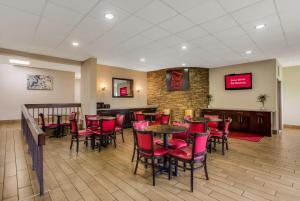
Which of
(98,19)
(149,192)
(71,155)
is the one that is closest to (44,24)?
(98,19)

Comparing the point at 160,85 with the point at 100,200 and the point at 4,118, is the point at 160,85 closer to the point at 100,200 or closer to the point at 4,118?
the point at 100,200

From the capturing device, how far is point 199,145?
2.52 m

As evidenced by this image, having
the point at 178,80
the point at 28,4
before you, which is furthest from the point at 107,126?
the point at 178,80

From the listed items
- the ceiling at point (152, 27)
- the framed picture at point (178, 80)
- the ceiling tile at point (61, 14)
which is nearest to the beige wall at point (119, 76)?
the framed picture at point (178, 80)

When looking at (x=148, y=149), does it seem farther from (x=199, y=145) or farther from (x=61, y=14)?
(x=61, y=14)

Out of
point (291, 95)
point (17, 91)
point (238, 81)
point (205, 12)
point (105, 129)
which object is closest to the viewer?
point (205, 12)

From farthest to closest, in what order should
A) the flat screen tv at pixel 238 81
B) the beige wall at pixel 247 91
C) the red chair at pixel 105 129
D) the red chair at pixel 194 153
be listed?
the flat screen tv at pixel 238 81 < the beige wall at pixel 247 91 < the red chair at pixel 105 129 < the red chair at pixel 194 153

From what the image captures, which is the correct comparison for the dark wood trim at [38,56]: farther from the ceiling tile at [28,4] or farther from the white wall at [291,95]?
the white wall at [291,95]

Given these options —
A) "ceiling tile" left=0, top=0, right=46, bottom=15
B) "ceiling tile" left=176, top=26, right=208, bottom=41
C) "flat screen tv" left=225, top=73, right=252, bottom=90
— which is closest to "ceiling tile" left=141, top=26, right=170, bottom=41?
"ceiling tile" left=176, top=26, right=208, bottom=41

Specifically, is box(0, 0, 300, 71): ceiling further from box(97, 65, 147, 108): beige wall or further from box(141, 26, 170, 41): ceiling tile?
box(97, 65, 147, 108): beige wall

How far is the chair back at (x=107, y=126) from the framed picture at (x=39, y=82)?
647 cm

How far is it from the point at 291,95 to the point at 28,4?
32.9 ft

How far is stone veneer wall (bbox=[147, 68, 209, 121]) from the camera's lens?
7.48m

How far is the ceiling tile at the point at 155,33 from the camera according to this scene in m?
3.56
